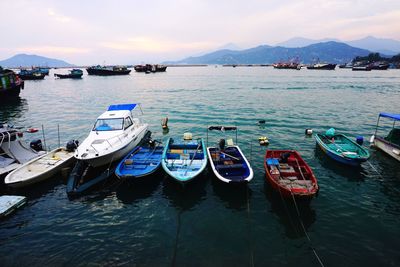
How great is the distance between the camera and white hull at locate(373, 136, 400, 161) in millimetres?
18803

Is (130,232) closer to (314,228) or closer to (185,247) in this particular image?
(185,247)

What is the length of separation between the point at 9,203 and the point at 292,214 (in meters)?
15.5

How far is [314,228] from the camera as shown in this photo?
38.2 ft

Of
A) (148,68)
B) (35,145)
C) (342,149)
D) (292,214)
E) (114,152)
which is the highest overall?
(148,68)

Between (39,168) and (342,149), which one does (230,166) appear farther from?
(39,168)

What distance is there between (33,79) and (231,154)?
127933mm

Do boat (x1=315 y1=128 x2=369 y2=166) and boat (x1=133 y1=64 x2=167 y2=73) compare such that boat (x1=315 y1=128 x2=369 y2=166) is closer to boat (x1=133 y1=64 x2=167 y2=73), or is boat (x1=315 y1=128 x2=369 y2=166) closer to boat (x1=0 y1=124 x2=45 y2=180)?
boat (x1=0 y1=124 x2=45 y2=180)

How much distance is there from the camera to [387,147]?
20.1 m

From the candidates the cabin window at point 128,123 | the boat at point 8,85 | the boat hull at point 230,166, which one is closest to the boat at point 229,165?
the boat hull at point 230,166

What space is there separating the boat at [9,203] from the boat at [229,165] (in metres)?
11.3

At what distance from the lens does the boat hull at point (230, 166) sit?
1400 centimetres

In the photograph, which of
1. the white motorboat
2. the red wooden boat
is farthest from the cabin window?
the red wooden boat

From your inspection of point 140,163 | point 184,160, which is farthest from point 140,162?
point 184,160

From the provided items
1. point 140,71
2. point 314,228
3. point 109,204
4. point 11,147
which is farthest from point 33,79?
point 314,228
